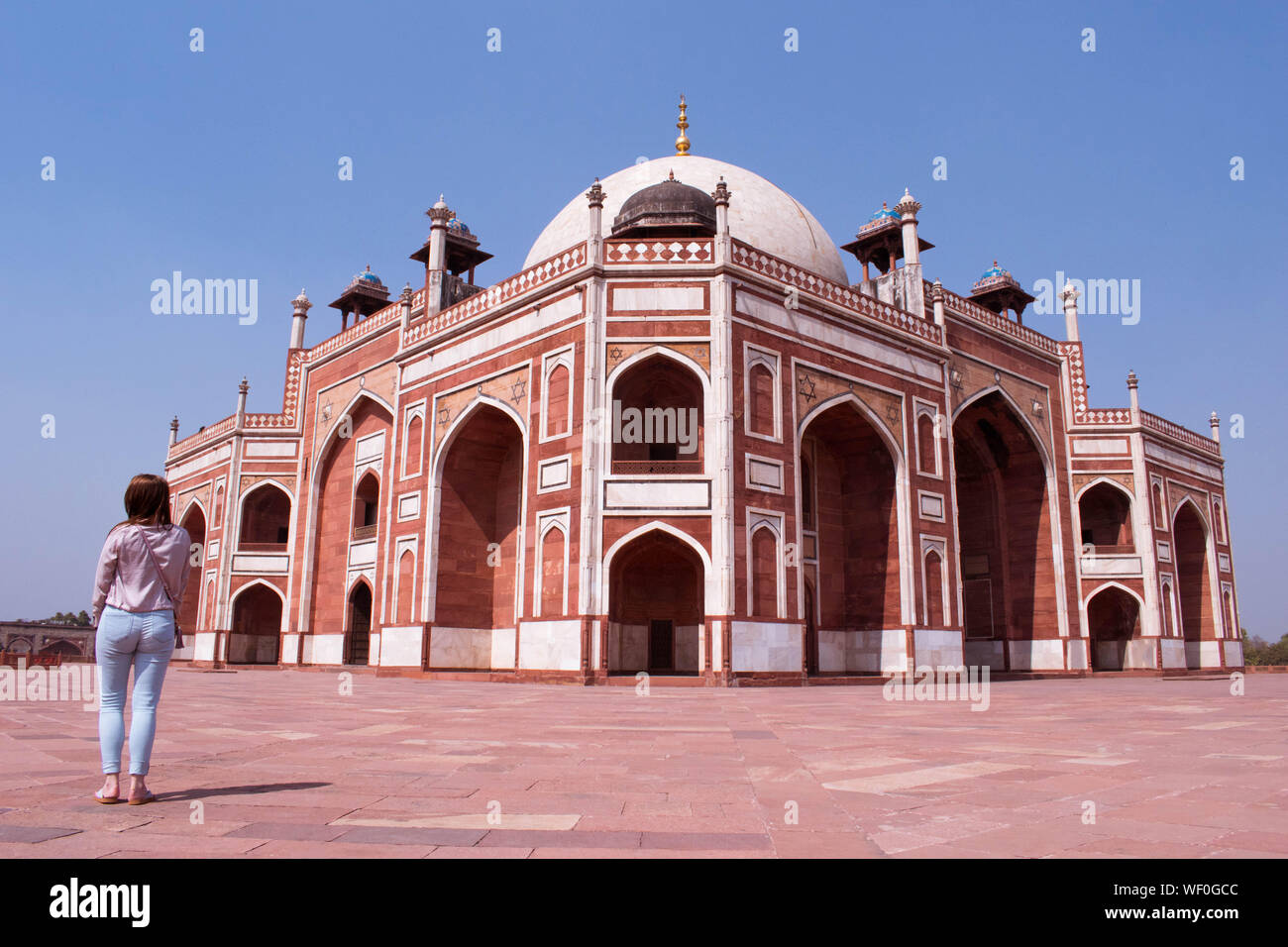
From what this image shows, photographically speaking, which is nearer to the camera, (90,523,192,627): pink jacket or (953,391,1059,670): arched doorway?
(90,523,192,627): pink jacket

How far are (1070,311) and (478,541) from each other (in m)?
19.7

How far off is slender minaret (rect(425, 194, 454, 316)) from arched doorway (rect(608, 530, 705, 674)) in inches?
351

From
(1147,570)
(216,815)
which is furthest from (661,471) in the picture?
(1147,570)

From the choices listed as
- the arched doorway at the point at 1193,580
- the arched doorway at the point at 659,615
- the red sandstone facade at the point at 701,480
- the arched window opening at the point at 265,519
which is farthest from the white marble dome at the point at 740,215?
the arched doorway at the point at 1193,580

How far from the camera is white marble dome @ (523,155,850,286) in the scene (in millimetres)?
23594

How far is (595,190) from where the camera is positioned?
58.2 ft

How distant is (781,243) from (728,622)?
474 inches

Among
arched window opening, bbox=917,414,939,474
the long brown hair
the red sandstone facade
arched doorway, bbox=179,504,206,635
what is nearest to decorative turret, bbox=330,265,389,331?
the red sandstone facade

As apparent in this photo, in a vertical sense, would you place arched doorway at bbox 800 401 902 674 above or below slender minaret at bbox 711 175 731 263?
below

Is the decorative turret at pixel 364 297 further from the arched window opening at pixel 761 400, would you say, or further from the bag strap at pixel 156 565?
the bag strap at pixel 156 565

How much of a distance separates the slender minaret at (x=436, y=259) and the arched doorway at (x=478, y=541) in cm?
416

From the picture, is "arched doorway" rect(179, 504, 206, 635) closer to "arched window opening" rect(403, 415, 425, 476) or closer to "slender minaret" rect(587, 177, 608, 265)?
"arched window opening" rect(403, 415, 425, 476)

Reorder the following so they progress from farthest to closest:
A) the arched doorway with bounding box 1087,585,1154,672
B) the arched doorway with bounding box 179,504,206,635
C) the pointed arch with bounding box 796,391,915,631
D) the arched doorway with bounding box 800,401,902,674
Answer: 1. the arched doorway with bounding box 179,504,206,635
2. the arched doorway with bounding box 1087,585,1154,672
3. the arched doorway with bounding box 800,401,902,674
4. the pointed arch with bounding box 796,391,915,631
